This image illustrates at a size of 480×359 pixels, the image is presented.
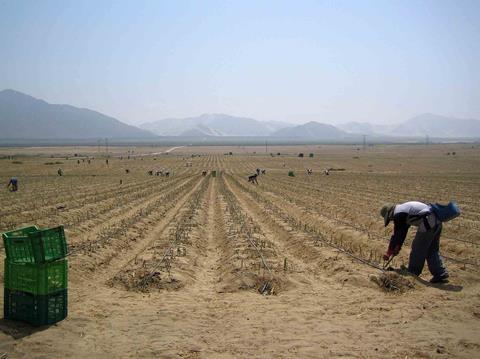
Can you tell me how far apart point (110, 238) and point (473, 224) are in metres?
11.6

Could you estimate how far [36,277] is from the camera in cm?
580

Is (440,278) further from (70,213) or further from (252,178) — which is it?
(252,178)

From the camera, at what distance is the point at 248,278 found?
832cm

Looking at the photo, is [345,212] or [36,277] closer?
[36,277]

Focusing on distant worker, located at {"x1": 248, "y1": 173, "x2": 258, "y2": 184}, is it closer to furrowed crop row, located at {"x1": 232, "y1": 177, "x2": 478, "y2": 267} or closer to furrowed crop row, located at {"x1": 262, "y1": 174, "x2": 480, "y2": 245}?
furrowed crop row, located at {"x1": 262, "y1": 174, "x2": 480, "y2": 245}

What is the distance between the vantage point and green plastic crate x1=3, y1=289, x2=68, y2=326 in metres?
5.83

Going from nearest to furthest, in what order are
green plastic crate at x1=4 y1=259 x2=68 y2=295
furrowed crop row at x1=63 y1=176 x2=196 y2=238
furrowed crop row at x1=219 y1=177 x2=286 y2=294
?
green plastic crate at x1=4 y1=259 x2=68 y2=295 < furrowed crop row at x1=219 y1=177 x2=286 y2=294 < furrowed crop row at x1=63 y1=176 x2=196 y2=238

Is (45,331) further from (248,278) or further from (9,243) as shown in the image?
(248,278)

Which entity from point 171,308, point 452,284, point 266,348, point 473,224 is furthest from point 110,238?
point 473,224

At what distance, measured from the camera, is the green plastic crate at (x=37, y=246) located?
5.86 meters

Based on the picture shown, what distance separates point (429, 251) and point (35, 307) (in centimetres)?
657

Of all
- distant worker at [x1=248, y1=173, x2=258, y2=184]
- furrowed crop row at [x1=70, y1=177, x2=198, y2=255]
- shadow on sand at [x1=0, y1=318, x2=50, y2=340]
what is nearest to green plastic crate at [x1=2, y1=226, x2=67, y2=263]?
shadow on sand at [x1=0, y1=318, x2=50, y2=340]

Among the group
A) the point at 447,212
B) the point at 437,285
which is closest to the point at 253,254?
the point at 437,285

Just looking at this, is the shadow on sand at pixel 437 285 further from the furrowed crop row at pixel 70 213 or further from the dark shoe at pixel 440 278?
the furrowed crop row at pixel 70 213
